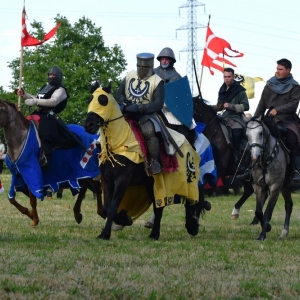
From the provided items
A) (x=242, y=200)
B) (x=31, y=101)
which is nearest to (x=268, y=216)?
(x=31, y=101)

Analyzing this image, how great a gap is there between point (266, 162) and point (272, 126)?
0.50 m

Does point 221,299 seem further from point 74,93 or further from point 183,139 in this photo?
point 74,93

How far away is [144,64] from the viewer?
11977mm

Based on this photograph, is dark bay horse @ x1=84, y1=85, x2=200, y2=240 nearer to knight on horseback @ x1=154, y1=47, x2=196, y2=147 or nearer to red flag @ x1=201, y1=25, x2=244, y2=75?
knight on horseback @ x1=154, y1=47, x2=196, y2=147

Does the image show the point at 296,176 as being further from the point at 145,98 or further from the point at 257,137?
the point at 145,98

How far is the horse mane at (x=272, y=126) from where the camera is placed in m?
13.0

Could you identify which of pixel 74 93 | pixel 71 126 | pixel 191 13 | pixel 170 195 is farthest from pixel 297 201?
pixel 74 93

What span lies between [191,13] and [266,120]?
46579mm

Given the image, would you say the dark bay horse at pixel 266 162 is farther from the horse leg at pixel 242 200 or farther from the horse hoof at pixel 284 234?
the horse leg at pixel 242 200

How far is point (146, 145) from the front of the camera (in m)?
11.8

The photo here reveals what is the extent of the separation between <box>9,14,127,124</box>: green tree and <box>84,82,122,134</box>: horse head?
50.6 metres

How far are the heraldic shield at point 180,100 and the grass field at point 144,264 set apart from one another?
1640 mm

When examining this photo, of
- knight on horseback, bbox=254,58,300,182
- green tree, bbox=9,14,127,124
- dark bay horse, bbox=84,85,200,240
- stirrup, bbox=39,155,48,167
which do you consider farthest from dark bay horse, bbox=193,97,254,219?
green tree, bbox=9,14,127,124

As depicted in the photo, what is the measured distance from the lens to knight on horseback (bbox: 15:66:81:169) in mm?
13844
